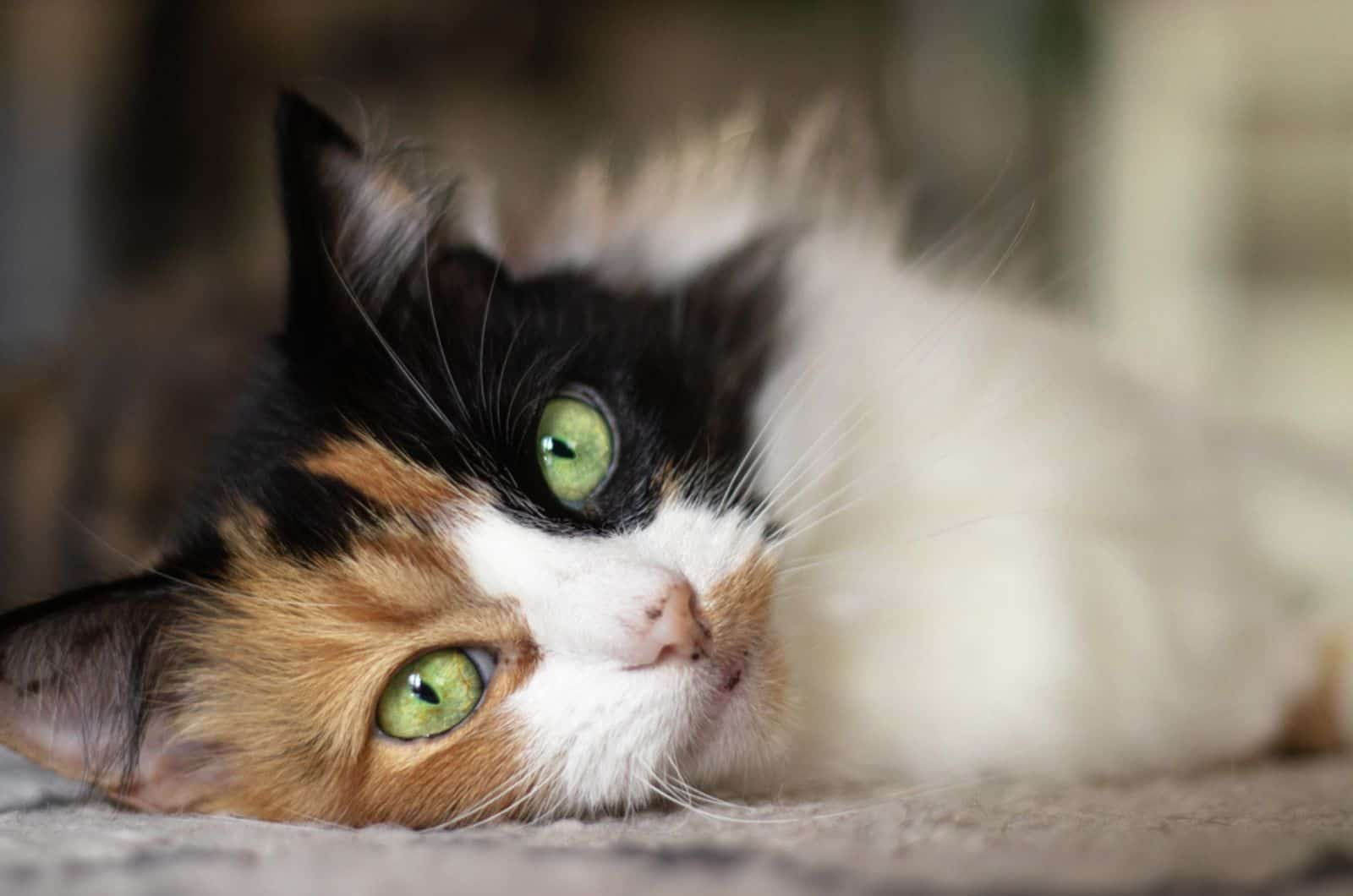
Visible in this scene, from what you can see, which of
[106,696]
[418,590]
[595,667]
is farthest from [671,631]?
[106,696]

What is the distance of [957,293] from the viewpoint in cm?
135

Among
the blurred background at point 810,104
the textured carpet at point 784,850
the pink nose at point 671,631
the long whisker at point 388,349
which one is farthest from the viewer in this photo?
the blurred background at point 810,104

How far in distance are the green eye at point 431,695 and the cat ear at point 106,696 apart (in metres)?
0.22

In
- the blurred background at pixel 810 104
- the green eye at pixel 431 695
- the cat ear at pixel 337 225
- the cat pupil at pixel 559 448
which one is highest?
the blurred background at pixel 810 104

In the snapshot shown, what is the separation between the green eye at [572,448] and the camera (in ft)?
3.18

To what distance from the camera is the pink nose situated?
2.72 feet

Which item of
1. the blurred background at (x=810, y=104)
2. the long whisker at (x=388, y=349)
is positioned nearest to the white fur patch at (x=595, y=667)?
the long whisker at (x=388, y=349)

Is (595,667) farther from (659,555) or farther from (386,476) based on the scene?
(386,476)

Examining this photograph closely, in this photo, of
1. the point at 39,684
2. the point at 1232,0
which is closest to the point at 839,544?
the point at 39,684

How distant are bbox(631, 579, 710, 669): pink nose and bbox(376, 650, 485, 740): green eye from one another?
152mm

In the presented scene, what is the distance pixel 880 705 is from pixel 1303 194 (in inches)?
98.9

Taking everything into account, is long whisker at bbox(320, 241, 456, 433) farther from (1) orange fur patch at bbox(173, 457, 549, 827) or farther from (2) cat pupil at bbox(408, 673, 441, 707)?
(2) cat pupil at bbox(408, 673, 441, 707)

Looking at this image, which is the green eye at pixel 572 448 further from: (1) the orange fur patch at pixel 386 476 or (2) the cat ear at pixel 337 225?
(2) the cat ear at pixel 337 225

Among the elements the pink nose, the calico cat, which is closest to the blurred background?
the calico cat
